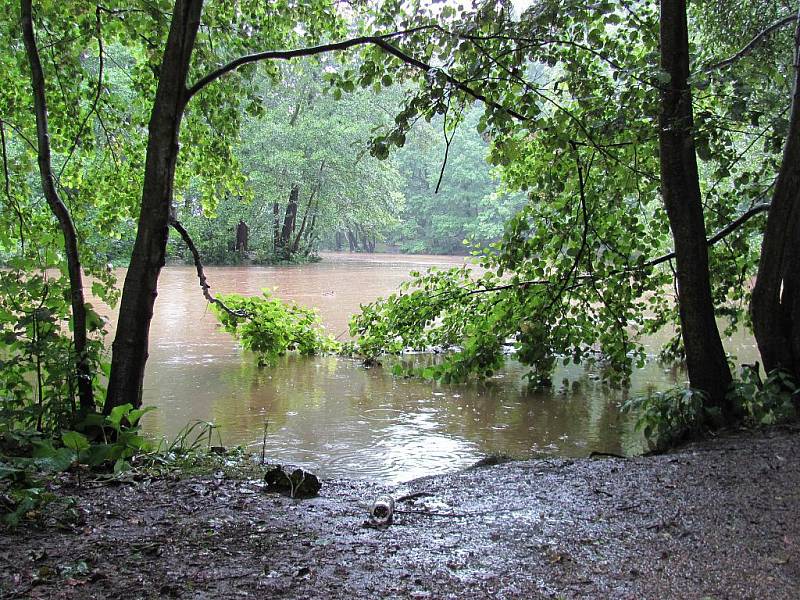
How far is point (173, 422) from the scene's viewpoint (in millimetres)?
7141

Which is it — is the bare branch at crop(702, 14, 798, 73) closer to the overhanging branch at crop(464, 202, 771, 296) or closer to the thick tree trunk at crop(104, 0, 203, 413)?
the overhanging branch at crop(464, 202, 771, 296)

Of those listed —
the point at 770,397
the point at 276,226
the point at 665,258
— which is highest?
the point at 276,226

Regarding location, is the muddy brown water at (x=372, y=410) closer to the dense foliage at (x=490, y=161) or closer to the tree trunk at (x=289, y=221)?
the dense foliage at (x=490, y=161)

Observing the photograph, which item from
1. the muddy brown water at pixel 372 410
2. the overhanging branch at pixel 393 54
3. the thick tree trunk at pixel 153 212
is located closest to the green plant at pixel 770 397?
the muddy brown water at pixel 372 410

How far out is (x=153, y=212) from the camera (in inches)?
189

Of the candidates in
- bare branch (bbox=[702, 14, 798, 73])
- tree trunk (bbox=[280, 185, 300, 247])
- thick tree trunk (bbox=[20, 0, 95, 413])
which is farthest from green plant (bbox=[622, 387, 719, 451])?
tree trunk (bbox=[280, 185, 300, 247])

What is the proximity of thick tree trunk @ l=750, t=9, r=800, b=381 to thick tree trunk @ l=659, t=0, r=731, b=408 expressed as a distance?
1.19ft

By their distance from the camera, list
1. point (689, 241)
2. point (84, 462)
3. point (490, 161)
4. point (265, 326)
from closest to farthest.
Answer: point (84, 462) < point (490, 161) < point (689, 241) < point (265, 326)

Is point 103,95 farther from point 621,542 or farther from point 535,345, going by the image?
point 621,542

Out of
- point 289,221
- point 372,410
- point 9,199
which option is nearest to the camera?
point 9,199

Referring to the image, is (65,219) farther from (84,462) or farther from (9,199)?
(84,462)

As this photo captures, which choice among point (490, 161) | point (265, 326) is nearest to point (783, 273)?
point (490, 161)

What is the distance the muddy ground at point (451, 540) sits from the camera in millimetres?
2580

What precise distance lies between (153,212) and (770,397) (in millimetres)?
4818
